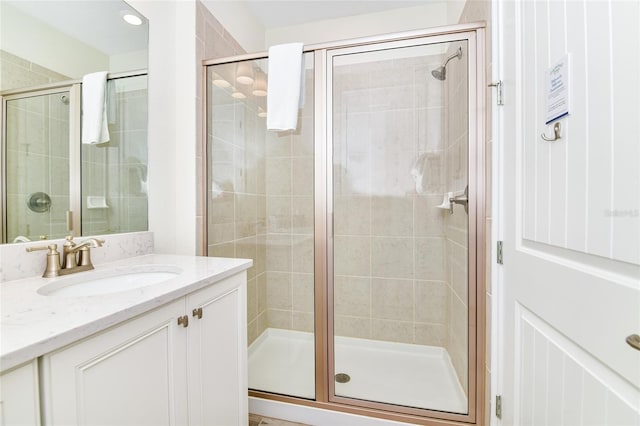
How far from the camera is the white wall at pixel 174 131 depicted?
62.1 inches

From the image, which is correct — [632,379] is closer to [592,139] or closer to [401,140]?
[592,139]

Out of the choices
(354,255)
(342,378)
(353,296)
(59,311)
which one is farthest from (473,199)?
(59,311)

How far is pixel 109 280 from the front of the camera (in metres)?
1.13

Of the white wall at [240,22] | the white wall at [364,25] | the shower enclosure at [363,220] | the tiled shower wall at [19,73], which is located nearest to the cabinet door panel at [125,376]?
the shower enclosure at [363,220]

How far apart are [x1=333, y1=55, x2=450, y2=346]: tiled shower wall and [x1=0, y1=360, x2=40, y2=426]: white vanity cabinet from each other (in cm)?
124

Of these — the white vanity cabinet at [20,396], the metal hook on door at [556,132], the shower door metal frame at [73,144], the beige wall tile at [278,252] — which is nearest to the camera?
the white vanity cabinet at [20,396]

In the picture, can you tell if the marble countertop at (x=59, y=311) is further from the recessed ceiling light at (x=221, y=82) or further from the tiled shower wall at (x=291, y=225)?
the recessed ceiling light at (x=221, y=82)

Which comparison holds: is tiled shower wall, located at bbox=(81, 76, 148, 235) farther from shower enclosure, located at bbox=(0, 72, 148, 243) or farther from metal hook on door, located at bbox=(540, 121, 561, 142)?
metal hook on door, located at bbox=(540, 121, 561, 142)

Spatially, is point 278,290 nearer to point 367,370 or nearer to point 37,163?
point 367,370

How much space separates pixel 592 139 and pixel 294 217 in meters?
1.41

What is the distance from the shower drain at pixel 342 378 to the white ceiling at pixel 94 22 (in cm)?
196

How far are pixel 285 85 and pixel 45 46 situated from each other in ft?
3.17

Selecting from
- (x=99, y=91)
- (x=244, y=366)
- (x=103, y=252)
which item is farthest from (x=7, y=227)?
(x=244, y=366)

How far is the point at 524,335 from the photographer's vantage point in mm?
1000
